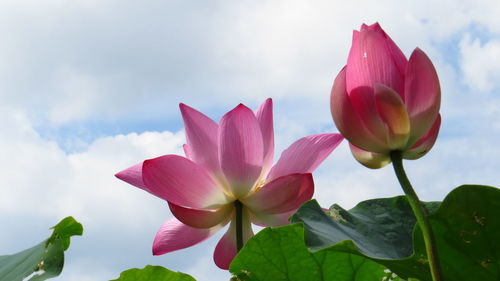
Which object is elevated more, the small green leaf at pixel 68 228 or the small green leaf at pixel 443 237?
the small green leaf at pixel 68 228

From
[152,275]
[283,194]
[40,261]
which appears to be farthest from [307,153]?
[40,261]

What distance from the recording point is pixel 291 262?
3.31 feet

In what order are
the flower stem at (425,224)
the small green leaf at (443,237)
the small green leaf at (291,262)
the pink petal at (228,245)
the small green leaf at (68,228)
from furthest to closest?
the small green leaf at (68,228)
the pink petal at (228,245)
the small green leaf at (291,262)
the small green leaf at (443,237)
the flower stem at (425,224)

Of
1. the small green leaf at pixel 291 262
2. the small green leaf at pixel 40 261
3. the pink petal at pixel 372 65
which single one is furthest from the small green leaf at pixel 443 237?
the small green leaf at pixel 40 261

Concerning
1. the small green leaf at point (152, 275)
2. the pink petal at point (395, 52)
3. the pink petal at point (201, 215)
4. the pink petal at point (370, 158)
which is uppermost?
the pink petal at point (395, 52)

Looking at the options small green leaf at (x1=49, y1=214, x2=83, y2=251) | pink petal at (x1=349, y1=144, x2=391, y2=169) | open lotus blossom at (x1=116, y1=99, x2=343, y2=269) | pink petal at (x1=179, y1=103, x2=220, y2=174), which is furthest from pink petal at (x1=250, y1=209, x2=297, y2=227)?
small green leaf at (x1=49, y1=214, x2=83, y2=251)

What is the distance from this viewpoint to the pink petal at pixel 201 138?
3.60ft

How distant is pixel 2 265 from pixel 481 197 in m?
1.09

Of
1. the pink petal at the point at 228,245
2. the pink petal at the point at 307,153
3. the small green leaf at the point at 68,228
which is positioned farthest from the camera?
the small green leaf at the point at 68,228

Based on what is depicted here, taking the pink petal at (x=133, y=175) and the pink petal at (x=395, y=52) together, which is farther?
the pink petal at (x=133, y=175)

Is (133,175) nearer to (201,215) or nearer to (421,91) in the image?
(201,215)

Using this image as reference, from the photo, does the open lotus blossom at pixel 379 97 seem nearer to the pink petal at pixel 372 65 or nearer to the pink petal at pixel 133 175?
the pink petal at pixel 372 65

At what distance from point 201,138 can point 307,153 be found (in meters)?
0.19

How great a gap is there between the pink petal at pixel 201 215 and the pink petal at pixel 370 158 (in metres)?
0.32
